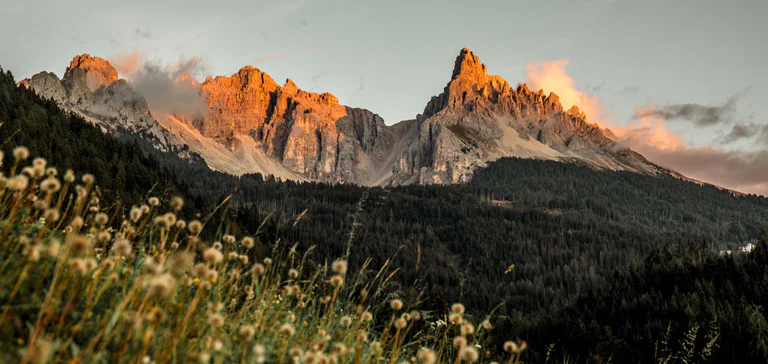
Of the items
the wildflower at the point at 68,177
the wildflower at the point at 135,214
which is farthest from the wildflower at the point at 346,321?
the wildflower at the point at 68,177

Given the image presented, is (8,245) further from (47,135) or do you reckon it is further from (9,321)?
(47,135)

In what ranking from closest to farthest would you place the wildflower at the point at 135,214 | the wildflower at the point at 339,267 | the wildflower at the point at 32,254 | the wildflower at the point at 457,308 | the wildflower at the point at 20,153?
the wildflower at the point at 32,254 → the wildflower at the point at 20,153 → the wildflower at the point at 135,214 → the wildflower at the point at 339,267 → the wildflower at the point at 457,308

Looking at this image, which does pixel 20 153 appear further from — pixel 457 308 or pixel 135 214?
pixel 457 308

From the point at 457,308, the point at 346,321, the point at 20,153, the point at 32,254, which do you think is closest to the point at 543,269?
the point at 457,308

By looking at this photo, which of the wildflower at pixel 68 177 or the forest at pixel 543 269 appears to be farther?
the forest at pixel 543 269

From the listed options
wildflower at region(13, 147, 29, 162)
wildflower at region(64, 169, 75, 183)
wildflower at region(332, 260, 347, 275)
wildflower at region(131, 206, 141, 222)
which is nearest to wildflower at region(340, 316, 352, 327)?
wildflower at region(332, 260, 347, 275)

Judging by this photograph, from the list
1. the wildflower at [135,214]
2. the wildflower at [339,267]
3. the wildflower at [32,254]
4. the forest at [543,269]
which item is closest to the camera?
the wildflower at [32,254]

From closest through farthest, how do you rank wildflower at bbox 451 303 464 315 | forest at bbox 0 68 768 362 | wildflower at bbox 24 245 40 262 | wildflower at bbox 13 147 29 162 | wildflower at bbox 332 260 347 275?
1. wildflower at bbox 24 245 40 262
2. wildflower at bbox 13 147 29 162
3. wildflower at bbox 332 260 347 275
4. wildflower at bbox 451 303 464 315
5. forest at bbox 0 68 768 362

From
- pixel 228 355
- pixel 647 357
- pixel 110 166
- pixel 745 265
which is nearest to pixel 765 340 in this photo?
pixel 647 357

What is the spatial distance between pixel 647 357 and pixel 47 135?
2905 inches

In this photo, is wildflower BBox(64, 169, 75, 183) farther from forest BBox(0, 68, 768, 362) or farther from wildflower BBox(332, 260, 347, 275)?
wildflower BBox(332, 260, 347, 275)

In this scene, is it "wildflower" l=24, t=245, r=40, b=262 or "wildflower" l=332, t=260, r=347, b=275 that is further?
"wildflower" l=332, t=260, r=347, b=275

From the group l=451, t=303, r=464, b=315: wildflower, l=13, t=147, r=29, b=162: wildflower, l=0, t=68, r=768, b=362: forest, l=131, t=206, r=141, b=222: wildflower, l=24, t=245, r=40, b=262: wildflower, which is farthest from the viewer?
l=0, t=68, r=768, b=362: forest

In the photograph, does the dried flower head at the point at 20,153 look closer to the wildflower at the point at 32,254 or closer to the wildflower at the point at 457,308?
the wildflower at the point at 32,254
